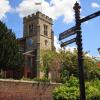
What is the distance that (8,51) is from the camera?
4719 cm

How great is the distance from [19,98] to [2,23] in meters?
19.2

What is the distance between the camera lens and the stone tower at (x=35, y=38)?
6994 cm

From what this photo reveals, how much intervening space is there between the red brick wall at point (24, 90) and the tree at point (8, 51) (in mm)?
11290

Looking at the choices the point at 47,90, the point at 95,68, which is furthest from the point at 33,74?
the point at 47,90

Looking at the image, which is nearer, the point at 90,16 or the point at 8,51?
the point at 90,16

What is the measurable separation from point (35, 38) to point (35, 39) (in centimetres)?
30

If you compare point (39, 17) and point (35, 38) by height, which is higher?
point (39, 17)

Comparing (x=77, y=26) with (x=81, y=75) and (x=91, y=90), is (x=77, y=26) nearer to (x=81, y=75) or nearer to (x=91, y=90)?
(x=81, y=75)

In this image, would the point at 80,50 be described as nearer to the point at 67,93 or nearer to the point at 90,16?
the point at 90,16

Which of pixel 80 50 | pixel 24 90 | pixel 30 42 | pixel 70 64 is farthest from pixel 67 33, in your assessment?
pixel 30 42

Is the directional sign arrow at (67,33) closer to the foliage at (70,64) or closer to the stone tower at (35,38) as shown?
the foliage at (70,64)

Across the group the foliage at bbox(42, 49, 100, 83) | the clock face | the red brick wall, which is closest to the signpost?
the red brick wall

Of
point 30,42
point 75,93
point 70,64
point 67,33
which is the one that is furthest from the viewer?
point 30,42

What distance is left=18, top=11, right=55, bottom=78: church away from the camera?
230 feet
